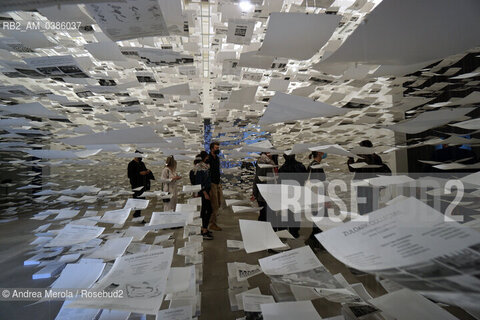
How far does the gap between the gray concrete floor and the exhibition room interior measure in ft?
0.19

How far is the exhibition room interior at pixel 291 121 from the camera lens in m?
0.42

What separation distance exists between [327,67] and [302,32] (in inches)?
5.2

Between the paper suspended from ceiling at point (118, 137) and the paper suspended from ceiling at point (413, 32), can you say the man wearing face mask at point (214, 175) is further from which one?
the paper suspended from ceiling at point (413, 32)

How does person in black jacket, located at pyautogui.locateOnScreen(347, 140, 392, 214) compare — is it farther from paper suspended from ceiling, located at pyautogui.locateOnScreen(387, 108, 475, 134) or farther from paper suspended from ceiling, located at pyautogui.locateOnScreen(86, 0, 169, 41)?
paper suspended from ceiling, located at pyautogui.locateOnScreen(86, 0, 169, 41)

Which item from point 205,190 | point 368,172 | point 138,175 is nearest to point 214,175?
point 205,190

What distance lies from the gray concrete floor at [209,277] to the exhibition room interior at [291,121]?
6 centimetres

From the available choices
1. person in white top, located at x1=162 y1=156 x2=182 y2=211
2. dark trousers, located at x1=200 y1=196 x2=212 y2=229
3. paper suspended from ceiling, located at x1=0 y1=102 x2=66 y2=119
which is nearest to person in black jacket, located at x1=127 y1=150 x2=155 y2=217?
person in white top, located at x1=162 y1=156 x2=182 y2=211

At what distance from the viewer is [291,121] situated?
2.96 ft

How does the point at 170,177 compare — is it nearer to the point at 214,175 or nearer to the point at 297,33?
the point at 214,175

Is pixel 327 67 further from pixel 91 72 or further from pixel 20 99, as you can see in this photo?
pixel 20 99

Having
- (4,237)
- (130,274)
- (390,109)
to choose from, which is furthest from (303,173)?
(4,237)

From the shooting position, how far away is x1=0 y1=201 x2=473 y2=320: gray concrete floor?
1.33 m

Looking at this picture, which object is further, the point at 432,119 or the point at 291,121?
the point at 291,121

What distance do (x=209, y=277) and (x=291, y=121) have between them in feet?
5.08
